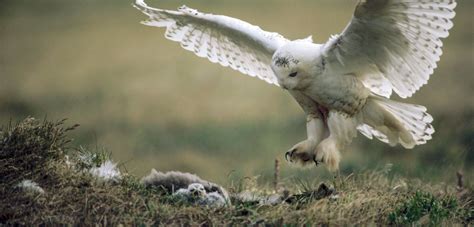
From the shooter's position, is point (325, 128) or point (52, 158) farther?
point (325, 128)

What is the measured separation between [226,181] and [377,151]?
21.1ft

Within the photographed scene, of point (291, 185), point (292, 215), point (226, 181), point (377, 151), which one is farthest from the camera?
point (377, 151)

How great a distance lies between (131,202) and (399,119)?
2642 mm

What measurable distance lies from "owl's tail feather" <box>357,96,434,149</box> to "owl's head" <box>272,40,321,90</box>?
74 cm

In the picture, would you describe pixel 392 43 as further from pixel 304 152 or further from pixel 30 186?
pixel 30 186

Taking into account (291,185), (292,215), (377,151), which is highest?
(292,215)

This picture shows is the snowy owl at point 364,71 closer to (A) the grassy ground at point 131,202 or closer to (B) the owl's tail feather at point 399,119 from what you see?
(B) the owl's tail feather at point 399,119

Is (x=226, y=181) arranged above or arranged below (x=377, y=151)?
above

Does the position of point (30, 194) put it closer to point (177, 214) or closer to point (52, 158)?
point (52, 158)

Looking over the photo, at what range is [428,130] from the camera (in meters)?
9.11

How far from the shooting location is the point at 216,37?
9953mm

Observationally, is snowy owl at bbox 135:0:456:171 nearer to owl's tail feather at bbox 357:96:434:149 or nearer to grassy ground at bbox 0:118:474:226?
owl's tail feather at bbox 357:96:434:149

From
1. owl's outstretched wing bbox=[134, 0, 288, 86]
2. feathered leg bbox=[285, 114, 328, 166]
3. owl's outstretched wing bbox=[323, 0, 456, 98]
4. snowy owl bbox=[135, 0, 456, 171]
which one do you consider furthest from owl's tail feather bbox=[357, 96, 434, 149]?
owl's outstretched wing bbox=[134, 0, 288, 86]

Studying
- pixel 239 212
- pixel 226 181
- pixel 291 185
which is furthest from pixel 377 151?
pixel 239 212
